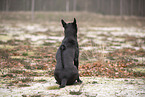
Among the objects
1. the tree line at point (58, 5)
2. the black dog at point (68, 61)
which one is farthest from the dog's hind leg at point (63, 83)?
the tree line at point (58, 5)

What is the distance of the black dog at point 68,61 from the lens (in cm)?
701

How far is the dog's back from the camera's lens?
276 inches

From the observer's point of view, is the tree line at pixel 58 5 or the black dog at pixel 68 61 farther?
the tree line at pixel 58 5

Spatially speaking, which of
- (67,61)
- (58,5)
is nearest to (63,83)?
(67,61)

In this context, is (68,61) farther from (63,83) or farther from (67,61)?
(63,83)

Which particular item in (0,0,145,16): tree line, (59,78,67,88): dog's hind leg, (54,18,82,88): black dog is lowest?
(59,78,67,88): dog's hind leg

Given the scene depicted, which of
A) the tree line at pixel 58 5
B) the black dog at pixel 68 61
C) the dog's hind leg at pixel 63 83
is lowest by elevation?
the dog's hind leg at pixel 63 83

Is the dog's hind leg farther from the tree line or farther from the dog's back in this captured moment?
the tree line

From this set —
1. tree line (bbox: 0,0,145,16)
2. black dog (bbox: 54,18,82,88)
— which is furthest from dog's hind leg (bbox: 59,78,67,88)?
tree line (bbox: 0,0,145,16)

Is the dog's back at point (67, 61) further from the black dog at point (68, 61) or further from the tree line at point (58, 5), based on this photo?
the tree line at point (58, 5)

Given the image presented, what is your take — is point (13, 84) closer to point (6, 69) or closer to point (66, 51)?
point (66, 51)

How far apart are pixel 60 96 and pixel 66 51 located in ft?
5.47

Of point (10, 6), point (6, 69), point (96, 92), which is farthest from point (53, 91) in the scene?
point (10, 6)

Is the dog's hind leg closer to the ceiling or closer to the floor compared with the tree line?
closer to the floor
